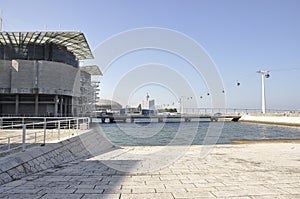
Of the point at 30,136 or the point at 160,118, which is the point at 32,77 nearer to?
the point at 30,136

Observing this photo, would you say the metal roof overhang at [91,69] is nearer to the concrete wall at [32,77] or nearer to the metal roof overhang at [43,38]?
the metal roof overhang at [43,38]

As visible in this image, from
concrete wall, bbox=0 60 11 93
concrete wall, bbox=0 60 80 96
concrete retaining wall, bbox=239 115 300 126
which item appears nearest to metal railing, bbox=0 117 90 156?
concrete wall, bbox=0 60 80 96

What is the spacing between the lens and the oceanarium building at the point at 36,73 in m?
40.7

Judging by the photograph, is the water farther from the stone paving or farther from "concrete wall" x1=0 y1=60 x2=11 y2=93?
"concrete wall" x1=0 y1=60 x2=11 y2=93

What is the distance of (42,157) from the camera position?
24.5ft

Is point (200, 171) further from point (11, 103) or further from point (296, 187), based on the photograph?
point (11, 103)

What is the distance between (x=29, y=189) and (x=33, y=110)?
131 ft

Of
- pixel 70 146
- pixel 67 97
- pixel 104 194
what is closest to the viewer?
pixel 104 194

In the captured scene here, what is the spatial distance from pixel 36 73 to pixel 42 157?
123 feet

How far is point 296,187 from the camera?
5078 millimetres

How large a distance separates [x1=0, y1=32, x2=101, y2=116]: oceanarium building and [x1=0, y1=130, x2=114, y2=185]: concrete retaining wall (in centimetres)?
3248

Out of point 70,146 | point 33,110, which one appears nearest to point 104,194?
point 70,146

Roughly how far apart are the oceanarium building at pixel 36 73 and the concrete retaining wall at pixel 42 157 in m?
32.5

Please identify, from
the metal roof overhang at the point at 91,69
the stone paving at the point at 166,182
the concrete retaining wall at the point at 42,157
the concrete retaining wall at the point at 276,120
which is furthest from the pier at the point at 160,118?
the stone paving at the point at 166,182
